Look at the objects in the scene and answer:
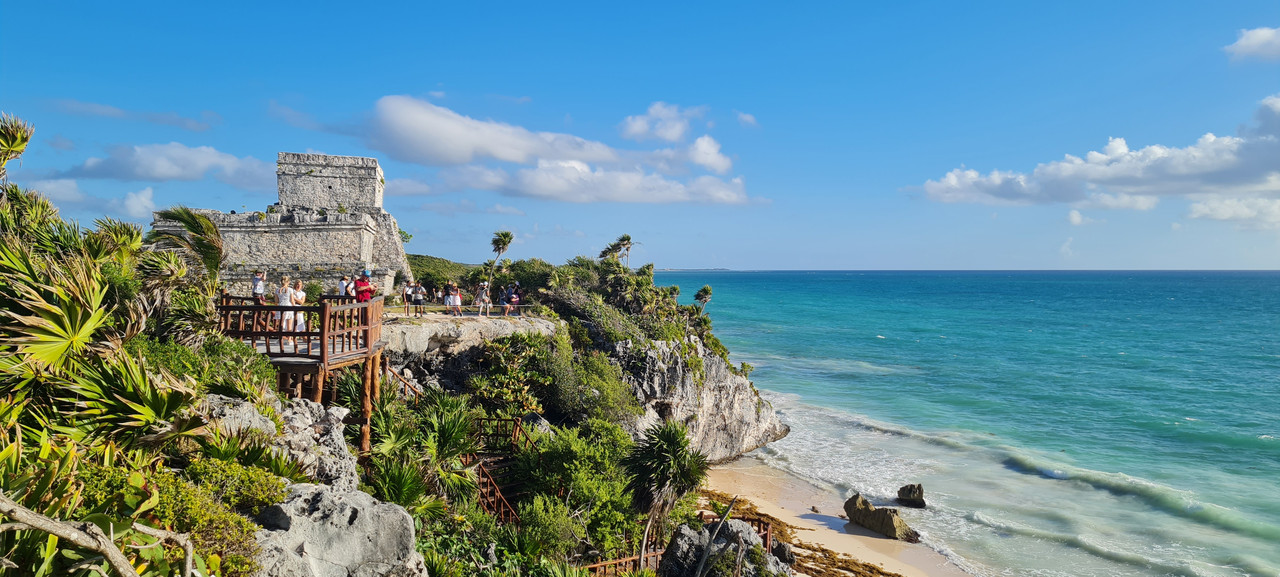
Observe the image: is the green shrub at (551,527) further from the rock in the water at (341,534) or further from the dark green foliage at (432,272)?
the dark green foliage at (432,272)

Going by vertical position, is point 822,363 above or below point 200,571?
below

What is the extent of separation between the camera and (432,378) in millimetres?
17453

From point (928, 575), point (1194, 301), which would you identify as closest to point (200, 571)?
point (928, 575)

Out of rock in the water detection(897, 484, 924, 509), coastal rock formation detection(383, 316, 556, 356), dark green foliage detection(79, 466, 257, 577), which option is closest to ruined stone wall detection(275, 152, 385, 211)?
coastal rock formation detection(383, 316, 556, 356)

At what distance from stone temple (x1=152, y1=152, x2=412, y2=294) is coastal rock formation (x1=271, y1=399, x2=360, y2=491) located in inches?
505

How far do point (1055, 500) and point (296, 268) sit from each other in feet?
84.2

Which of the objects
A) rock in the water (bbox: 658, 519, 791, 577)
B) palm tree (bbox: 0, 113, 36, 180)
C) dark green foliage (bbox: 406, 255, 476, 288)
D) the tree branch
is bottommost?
rock in the water (bbox: 658, 519, 791, 577)

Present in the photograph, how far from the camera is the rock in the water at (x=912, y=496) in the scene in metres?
19.4

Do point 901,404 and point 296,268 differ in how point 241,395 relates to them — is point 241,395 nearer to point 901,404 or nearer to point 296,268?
point 296,268

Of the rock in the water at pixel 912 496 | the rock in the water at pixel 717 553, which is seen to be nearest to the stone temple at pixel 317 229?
the rock in the water at pixel 717 553

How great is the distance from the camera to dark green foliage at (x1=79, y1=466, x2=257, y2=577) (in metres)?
5.00

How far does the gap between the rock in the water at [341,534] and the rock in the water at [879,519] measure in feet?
48.5

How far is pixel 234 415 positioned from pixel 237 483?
148 cm

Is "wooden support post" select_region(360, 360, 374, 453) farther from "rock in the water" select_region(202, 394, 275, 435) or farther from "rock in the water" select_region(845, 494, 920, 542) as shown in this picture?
"rock in the water" select_region(845, 494, 920, 542)
